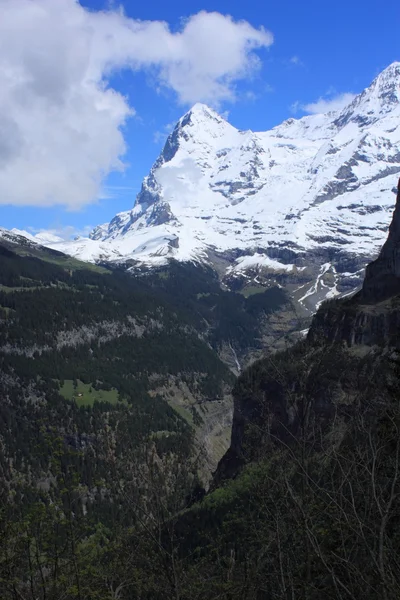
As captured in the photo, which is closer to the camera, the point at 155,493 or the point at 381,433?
the point at 155,493

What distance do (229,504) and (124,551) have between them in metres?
59.2

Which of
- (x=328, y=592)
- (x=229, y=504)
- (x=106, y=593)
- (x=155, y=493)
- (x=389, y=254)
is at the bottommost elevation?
(x=229, y=504)

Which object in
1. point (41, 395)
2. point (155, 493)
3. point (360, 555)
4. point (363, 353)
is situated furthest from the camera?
point (41, 395)

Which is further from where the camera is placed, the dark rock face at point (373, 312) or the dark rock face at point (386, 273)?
the dark rock face at point (386, 273)

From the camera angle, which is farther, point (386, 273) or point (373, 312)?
point (386, 273)

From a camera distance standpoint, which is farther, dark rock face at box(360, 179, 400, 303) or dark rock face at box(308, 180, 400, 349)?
dark rock face at box(360, 179, 400, 303)

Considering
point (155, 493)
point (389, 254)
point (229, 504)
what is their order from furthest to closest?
point (389, 254), point (229, 504), point (155, 493)

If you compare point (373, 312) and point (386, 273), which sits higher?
point (386, 273)

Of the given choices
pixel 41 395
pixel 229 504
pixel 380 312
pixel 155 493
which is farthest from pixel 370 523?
pixel 41 395

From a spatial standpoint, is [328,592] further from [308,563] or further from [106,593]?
[106,593]

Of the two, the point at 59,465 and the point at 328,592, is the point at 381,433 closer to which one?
the point at 328,592

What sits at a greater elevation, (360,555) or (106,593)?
(360,555)

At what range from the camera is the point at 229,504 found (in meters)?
76.8

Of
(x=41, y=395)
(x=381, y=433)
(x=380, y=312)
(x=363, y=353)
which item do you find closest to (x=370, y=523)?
(x=381, y=433)
